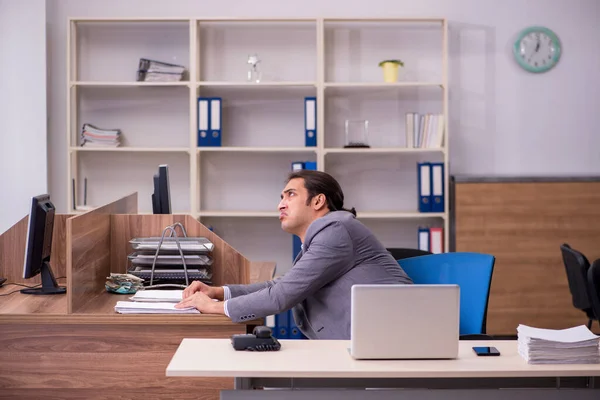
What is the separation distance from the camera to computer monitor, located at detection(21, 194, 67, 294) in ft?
10.7

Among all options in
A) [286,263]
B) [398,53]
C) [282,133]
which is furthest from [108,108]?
[398,53]

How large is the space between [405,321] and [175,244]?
1430 millimetres

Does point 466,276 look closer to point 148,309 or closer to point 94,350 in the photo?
point 148,309

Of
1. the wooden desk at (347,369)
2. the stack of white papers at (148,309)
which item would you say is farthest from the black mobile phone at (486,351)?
the stack of white papers at (148,309)

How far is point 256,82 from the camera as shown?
223 inches

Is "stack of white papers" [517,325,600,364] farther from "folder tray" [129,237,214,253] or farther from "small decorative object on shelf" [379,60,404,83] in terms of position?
"small decorative object on shelf" [379,60,404,83]

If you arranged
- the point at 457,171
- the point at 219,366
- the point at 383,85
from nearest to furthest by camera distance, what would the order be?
the point at 219,366 → the point at 383,85 → the point at 457,171

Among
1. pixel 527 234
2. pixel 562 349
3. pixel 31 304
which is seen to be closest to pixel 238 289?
pixel 31 304

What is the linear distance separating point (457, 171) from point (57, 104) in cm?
297

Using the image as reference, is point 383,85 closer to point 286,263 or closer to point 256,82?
point 256,82

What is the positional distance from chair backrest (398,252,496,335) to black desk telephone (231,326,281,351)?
3.63ft

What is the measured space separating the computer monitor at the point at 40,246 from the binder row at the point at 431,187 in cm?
291

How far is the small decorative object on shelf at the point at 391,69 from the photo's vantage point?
572 cm

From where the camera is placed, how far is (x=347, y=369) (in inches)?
81.7
